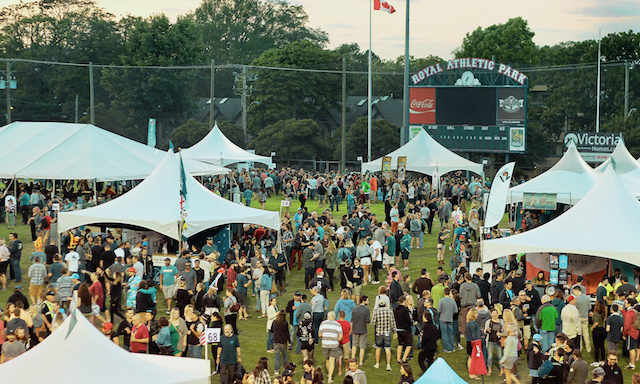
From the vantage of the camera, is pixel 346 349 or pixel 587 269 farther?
pixel 587 269

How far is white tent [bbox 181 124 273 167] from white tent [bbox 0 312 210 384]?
2742 cm

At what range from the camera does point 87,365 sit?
341 inches

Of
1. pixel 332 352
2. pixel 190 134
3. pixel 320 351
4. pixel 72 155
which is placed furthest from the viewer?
pixel 190 134

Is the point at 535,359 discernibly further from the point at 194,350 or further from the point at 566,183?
the point at 566,183

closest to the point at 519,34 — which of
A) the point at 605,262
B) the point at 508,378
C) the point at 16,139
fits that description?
the point at 16,139

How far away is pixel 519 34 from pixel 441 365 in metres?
77.3

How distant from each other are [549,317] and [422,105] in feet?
96.7

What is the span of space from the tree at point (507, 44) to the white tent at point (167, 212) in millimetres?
63058

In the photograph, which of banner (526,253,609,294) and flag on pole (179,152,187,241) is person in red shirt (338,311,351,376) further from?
flag on pole (179,152,187,241)

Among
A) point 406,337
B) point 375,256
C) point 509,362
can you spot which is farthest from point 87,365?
point 375,256

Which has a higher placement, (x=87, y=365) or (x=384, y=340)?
(x=87, y=365)

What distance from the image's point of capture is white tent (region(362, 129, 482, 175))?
3681 cm

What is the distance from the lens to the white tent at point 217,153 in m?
36.7

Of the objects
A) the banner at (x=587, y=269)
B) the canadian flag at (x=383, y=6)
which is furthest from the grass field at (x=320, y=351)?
the canadian flag at (x=383, y=6)
